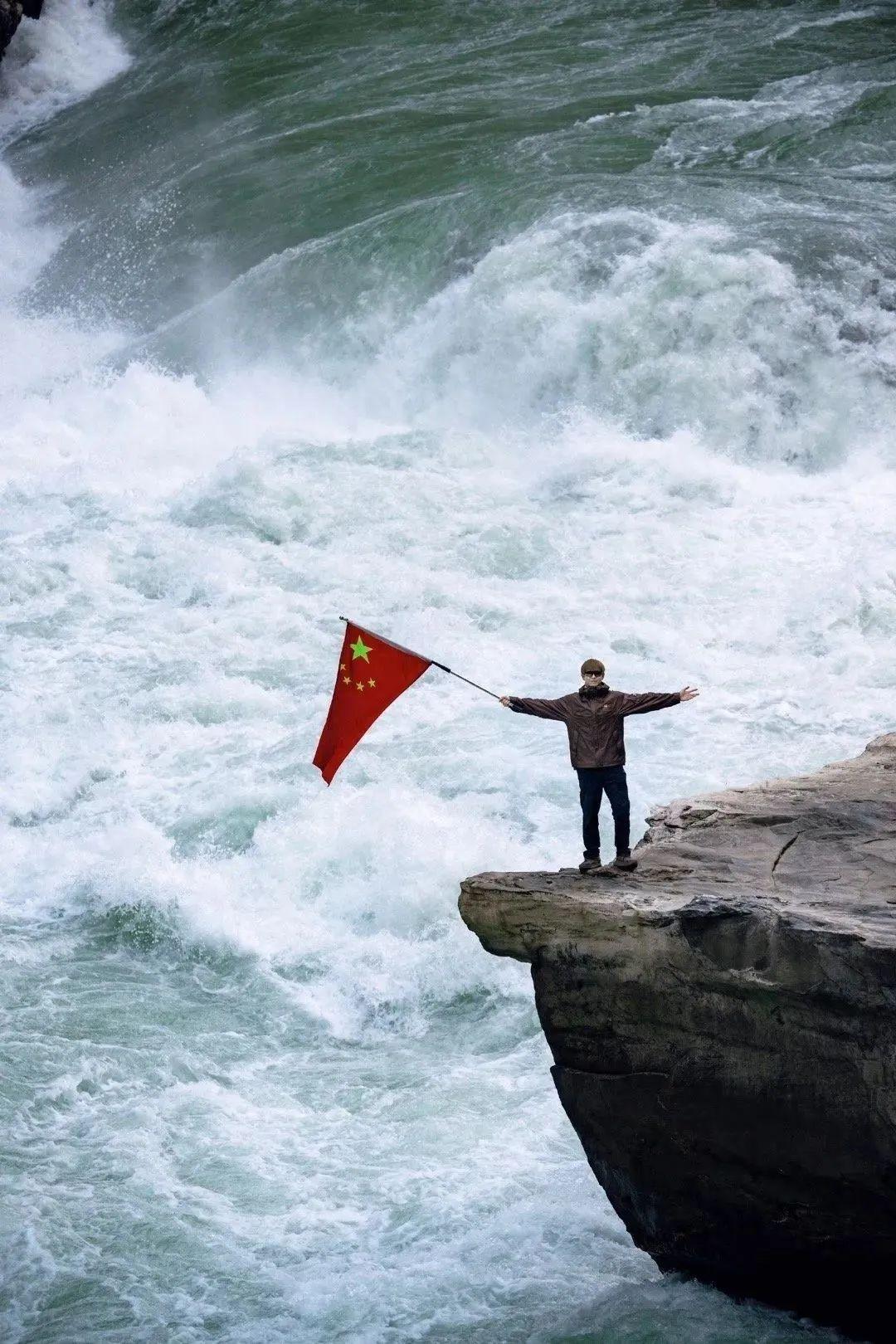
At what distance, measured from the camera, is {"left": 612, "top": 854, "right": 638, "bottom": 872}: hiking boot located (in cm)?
693

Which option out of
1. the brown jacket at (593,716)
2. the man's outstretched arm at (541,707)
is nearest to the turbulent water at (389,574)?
the brown jacket at (593,716)

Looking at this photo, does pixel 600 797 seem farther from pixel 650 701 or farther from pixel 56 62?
pixel 56 62

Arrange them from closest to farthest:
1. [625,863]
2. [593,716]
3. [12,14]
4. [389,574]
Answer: [625,863] → [593,716] → [389,574] → [12,14]

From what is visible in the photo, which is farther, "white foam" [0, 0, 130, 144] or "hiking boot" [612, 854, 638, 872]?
"white foam" [0, 0, 130, 144]

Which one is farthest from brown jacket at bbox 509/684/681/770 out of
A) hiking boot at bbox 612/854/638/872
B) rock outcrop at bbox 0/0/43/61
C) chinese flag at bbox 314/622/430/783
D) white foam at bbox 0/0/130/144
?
rock outcrop at bbox 0/0/43/61

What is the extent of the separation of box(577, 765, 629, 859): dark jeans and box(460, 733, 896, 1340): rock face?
0.71ft

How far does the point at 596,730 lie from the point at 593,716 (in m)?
0.07

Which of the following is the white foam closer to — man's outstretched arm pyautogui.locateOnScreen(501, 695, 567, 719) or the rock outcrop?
the rock outcrop

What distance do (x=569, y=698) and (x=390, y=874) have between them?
3.74 m

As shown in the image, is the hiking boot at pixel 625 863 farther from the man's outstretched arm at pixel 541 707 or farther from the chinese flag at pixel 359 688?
the chinese flag at pixel 359 688

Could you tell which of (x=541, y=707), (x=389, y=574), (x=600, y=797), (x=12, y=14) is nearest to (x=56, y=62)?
(x=12, y=14)

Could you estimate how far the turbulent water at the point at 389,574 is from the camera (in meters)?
7.77

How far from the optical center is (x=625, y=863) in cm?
694

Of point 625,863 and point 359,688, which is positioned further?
point 359,688
